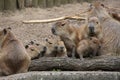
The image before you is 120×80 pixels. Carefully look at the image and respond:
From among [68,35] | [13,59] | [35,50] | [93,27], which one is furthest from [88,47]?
[13,59]

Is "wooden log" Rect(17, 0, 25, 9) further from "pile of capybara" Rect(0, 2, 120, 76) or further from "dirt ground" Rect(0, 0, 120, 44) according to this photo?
"pile of capybara" Rect(0, 2, 120, 76)

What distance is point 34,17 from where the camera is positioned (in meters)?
15.9

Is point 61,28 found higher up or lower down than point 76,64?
higher up

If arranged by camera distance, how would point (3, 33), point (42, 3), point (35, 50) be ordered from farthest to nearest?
1. point (42, 3)
2. point (35, 50)
3. point (3, 33)

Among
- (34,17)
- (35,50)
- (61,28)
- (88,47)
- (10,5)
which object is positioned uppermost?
(61,28)

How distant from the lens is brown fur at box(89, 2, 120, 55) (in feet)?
37.0

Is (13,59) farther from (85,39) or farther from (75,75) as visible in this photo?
(85,39)

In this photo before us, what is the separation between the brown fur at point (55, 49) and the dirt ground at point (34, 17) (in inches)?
88.3

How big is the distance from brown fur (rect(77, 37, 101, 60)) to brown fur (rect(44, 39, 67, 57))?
640mm

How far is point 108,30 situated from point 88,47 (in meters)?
0.98

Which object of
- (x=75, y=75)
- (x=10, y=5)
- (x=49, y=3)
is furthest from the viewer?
(x=49, y=3)

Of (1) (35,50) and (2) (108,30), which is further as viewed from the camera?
(2) (108,30)

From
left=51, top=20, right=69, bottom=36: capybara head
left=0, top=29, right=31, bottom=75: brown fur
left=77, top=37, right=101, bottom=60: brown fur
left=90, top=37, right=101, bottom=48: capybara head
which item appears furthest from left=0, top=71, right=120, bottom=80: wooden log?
left=51, top=20, right=69, bottom=36: capybara head

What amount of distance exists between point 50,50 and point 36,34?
125 inches
